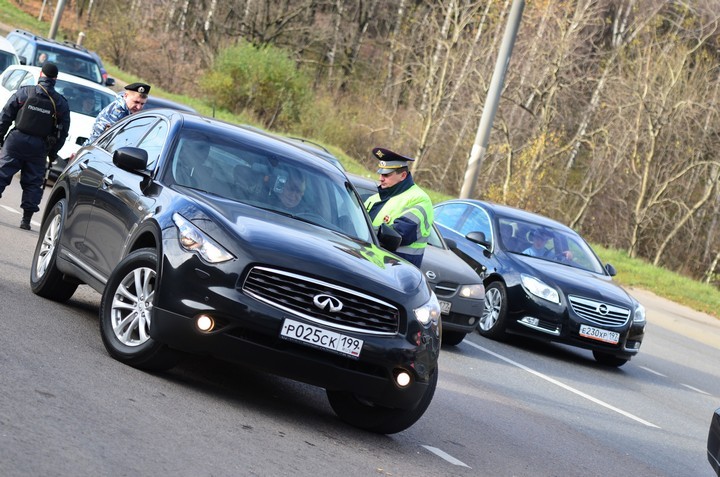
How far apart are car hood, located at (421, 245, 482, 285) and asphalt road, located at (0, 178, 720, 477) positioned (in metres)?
0.76

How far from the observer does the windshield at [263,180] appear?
820 cm

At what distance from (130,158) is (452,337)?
609 cm

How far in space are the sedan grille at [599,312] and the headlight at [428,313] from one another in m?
7.00

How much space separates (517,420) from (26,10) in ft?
219

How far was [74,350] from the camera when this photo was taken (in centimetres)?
778

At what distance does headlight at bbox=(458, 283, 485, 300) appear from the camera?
1308 cm

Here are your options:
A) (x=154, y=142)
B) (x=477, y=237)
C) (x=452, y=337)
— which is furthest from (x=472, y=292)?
(x=154, y=142)

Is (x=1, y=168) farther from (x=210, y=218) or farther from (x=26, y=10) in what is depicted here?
(x=26, y=10)

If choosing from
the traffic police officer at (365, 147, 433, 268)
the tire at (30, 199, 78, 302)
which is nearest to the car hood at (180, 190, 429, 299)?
the tire at (30, 199, 78, 302)

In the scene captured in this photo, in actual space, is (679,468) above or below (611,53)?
below

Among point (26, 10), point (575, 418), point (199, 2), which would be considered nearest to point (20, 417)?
point (575, 418)

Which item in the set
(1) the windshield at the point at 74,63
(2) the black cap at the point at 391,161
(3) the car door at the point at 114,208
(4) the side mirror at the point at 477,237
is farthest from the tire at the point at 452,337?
(1) the windshield at the point at 74,63

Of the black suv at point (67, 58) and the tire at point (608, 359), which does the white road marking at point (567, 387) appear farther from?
the black suv at point (67, 58)

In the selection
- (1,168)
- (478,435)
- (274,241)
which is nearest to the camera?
(274,241)
